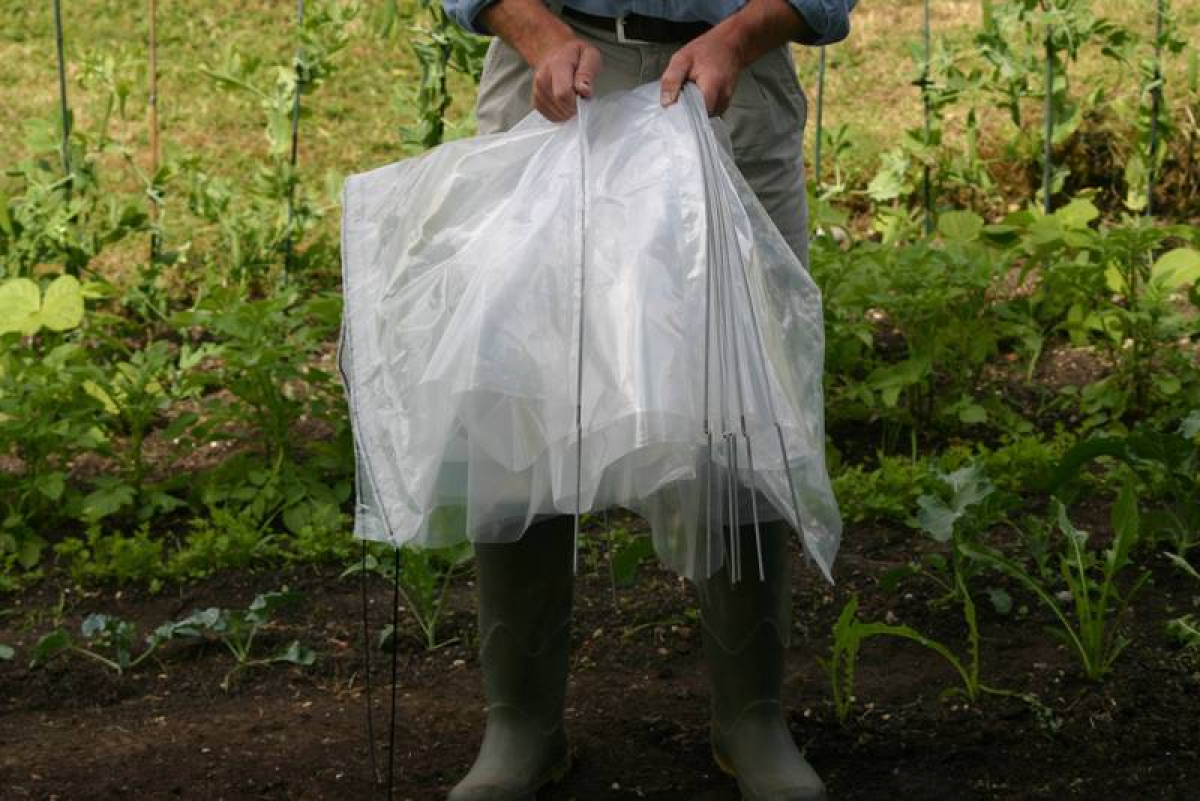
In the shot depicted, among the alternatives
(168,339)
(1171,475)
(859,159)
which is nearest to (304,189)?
(168,339)

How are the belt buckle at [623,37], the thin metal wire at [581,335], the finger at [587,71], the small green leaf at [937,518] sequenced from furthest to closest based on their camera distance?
the small green leaf at [937,518], the belt buckle at [623,37], the finger at [587,71], the thin metal wire at [581,335]

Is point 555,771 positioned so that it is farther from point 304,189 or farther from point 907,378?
point 304,189

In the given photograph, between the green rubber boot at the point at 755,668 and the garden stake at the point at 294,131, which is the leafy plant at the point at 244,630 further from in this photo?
the garden stake at the point at 294,131

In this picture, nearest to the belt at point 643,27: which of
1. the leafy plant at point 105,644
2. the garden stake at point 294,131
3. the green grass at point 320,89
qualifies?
the leafy plant at point 105,644

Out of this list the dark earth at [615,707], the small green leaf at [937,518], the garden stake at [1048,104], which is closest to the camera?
the dark earth at [615,707]

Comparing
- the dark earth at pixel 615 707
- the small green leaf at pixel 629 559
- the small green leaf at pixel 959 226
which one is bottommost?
the dark earth at pixel 615 707

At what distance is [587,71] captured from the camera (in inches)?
89.4

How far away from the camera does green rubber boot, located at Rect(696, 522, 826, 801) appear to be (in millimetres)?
2426

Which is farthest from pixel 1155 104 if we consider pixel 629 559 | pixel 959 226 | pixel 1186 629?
pixel 629 559

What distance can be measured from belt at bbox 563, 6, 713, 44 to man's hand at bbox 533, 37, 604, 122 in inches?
4.0

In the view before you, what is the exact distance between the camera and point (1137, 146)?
505 cm

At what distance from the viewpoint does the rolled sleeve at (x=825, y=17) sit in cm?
233

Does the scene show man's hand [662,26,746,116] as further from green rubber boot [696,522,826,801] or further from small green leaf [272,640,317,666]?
small green leaf [272,640,317,666]

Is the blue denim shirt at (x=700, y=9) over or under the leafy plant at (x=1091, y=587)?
over
